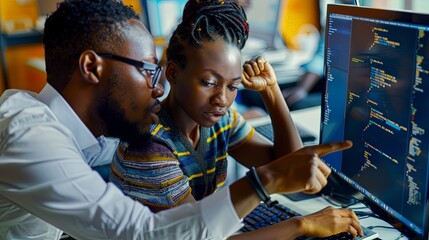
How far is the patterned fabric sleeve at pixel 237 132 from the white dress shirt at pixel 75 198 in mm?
582

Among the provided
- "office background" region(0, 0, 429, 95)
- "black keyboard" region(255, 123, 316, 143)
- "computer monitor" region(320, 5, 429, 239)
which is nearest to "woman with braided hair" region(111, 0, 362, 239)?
"computer monitor" region(320, 5, 429, 239)

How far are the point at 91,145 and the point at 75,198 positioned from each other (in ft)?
0.97

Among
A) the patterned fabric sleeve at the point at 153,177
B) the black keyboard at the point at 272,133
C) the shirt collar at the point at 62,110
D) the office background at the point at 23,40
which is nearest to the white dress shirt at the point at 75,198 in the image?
the shirt collar at the point at 62,110

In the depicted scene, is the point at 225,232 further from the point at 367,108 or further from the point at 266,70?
the point at 266,70

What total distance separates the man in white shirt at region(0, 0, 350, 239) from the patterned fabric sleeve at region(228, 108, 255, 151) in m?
0.35

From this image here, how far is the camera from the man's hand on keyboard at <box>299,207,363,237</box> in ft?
3.32

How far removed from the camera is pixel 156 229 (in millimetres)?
783

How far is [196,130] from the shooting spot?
1.23 m

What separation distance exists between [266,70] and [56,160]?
2.34 ft

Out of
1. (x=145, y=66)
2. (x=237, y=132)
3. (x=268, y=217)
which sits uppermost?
(x=145, y=66)

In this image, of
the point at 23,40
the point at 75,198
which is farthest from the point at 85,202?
the point at 23,40

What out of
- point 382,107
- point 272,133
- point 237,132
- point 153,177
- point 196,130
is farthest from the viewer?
point 272,133

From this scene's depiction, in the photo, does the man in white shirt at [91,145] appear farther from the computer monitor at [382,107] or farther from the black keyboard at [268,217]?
the black keyboard at [268,217]

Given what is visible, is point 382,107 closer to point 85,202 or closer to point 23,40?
point 85,202
